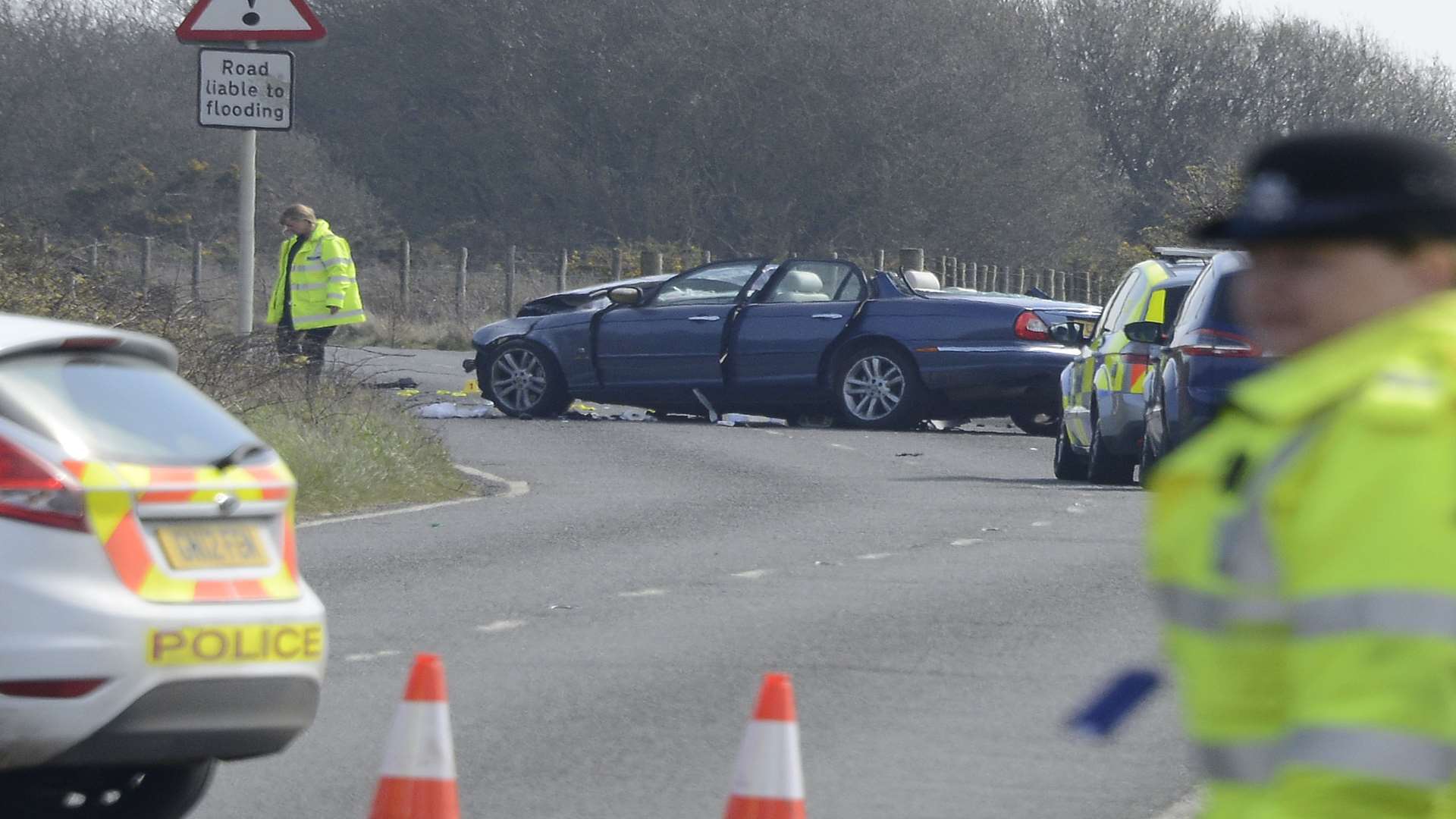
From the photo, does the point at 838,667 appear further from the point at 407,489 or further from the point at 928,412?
the point at 928,412

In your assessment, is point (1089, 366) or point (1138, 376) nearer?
point (1138, 376)

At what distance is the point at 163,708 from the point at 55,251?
12.4 metres

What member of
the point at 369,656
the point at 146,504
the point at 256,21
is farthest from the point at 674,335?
the point at 146,504

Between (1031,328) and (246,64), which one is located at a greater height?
(246,64)

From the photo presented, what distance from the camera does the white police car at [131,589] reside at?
5289 millimetres

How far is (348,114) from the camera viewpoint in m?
66.5

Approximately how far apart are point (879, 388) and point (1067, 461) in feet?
12.6

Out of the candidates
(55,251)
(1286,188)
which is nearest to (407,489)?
(55,251)

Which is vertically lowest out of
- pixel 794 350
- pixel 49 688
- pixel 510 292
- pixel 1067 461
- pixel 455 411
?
pixel 455 411

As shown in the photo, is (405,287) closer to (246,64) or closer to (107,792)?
(246,64)

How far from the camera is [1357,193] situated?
82.9 inches

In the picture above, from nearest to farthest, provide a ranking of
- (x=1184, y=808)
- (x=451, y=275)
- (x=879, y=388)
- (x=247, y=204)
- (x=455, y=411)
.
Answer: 1. (x=1184, y=808)
2. (x=247, y=204)
3. (x=879, y=388)
4. (x=455, y=411)
5. (x=451, y=275)

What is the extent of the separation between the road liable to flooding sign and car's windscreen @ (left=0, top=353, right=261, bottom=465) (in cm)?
876

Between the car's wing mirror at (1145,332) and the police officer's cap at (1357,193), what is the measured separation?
12.3 m
